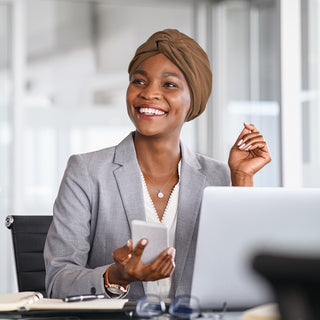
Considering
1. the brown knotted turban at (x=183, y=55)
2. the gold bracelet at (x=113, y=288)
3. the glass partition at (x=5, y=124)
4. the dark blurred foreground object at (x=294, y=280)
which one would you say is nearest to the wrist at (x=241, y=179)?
the brown knotted turban at (x=183, y=55)

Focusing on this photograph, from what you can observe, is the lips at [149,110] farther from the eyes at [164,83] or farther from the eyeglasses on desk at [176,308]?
the eyeglasses on desk at [176,308]

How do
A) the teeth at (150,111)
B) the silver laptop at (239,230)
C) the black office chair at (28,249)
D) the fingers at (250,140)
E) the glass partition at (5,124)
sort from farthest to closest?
the glass partition at (5,124)
the black office chair at (28,249)
the fingers at (250,140)
the teeth at (150,111)
the silver laptop at (239,230)

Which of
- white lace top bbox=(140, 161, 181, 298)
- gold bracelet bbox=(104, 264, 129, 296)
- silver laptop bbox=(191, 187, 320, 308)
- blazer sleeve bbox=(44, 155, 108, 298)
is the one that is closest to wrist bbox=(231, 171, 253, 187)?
white lace top bbox=(140, 161, 181, 298)

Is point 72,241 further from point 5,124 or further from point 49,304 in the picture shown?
point 5,124

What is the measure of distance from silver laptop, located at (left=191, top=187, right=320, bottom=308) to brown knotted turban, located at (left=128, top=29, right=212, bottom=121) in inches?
33.5

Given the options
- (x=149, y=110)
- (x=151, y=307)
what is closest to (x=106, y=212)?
(x=149, y=110)

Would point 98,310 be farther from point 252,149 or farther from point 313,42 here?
point 313,42

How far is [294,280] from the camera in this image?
602 millimetres

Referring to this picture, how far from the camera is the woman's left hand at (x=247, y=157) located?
2199 millimetres

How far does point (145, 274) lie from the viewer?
1.59 metres

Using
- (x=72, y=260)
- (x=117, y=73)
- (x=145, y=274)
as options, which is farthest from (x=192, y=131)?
(x=145, y=274)

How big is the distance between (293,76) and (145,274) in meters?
2.85

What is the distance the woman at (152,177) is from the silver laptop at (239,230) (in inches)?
24.3

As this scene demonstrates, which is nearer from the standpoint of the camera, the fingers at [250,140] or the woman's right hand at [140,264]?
the woman's right hand at [140,264]
